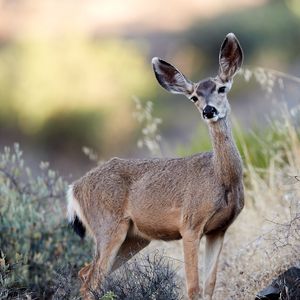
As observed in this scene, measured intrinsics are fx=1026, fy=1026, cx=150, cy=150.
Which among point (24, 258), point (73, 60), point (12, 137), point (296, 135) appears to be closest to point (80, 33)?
point (73, 60)

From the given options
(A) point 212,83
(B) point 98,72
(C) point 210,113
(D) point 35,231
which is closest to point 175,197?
(C) point 210,113

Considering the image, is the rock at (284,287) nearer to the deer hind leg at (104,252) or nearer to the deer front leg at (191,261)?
the deer front leg at (191,261)

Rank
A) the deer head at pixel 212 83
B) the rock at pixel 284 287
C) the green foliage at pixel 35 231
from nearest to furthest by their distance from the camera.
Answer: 1. the rock at pixel 284 287
2. the deer head at pixel 212 83
3. the green foliage at pixel 35 231

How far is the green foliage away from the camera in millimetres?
10648

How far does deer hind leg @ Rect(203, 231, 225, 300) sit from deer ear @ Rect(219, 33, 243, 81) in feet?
4.80

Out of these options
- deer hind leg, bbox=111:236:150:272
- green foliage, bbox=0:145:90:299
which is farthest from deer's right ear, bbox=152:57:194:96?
green foliage, bbox=0:145:90:299

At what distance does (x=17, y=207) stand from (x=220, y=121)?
2.90 meters

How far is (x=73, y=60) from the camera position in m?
29.3

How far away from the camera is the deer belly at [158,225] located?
9.45 meters

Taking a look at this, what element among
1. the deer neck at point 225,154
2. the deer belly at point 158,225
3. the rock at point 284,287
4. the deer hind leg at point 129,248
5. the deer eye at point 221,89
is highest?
the deer eye at point 221,89

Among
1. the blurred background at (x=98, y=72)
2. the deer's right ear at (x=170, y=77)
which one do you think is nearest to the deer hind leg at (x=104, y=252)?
the deer's right ear at (x=170, y=77)

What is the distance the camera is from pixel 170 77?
9.68 metres

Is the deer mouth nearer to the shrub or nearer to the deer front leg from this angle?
the deer front leg

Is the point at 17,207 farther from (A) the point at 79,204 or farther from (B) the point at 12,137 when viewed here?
(B) the point at 12,137
